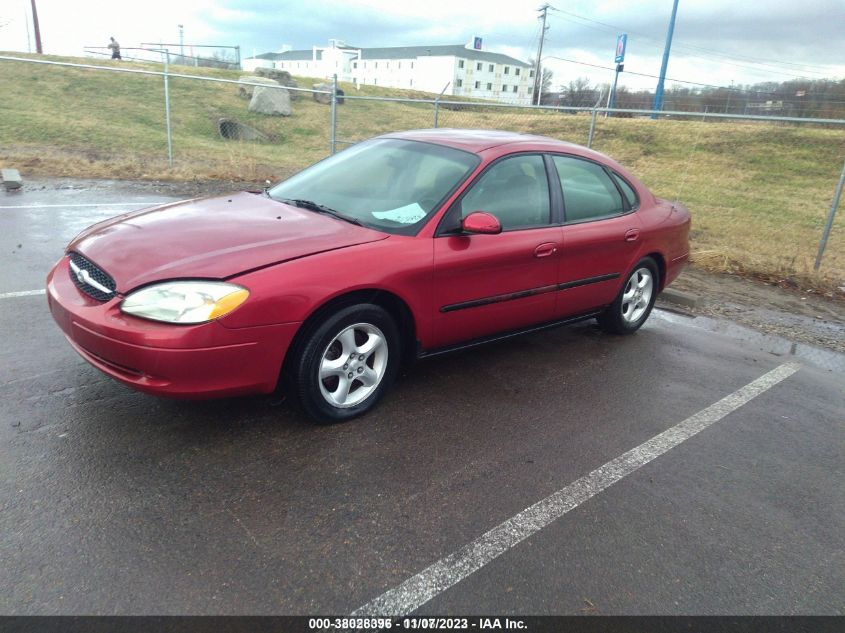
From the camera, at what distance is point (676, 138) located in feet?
66.3

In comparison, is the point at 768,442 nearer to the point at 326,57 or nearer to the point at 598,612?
the point at 598,612

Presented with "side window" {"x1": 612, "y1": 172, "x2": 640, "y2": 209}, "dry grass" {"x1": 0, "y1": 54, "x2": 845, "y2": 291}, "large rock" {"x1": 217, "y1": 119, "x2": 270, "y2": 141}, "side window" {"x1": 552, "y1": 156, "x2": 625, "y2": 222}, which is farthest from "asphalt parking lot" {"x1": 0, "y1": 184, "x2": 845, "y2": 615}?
"large rock" {"x1": 217, "y1": 119, "x2": 270, "y2": 141}

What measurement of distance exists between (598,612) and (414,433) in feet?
4.61

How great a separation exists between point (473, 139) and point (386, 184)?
763mm

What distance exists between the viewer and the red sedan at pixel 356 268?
2883 millimetres

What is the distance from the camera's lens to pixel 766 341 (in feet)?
18.0

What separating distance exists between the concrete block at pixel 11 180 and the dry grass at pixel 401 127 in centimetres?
147

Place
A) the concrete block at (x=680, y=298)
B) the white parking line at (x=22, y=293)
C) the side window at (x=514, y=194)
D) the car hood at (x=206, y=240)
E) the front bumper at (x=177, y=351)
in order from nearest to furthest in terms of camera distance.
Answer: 1. the front bumper at (x=177, y=351)
2. the car hood at (x=206, y=240)
3. the side window at (x=514, y=194)
4. the white parking line at (x=22, y=293)
5. the concrete block at (x=680, y=298)

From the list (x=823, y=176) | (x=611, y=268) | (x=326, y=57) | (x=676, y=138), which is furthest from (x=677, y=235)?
(x=326, y=57)

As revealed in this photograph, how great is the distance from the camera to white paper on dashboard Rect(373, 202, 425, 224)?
12.0ft

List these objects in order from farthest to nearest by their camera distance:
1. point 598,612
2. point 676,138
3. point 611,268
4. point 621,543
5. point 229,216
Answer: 1. point 676,138
2. point 611,268
3. point 229,216
4. point 621,543
5. point 598,612

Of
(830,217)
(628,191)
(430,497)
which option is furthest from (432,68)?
(430,497)

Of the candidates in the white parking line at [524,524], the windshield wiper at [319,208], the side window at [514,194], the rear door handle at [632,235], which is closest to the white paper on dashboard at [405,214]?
the windshield wiper at [319,208]

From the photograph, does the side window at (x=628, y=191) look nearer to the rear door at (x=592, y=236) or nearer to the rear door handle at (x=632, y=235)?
the rear door at (x=592, y=236)
